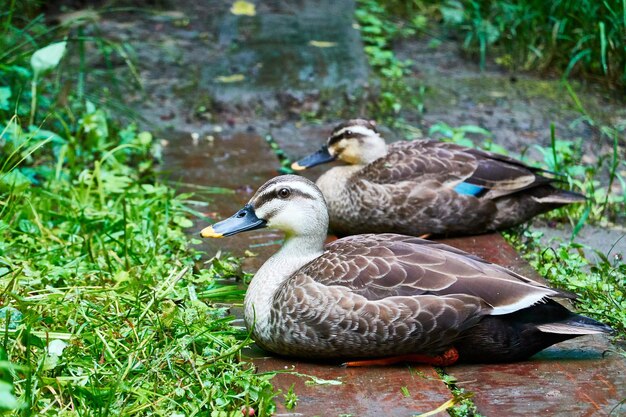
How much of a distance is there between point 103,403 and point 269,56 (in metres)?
5.54

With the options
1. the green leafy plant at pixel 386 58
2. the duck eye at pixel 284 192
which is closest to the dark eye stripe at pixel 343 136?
the green leafy plant at pixel 386 58

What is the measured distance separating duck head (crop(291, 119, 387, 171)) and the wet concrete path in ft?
2.12

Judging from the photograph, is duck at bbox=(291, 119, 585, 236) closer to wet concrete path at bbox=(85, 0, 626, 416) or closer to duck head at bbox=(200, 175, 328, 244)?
wet concrete path at bbox=(85, 0, 626, 416)

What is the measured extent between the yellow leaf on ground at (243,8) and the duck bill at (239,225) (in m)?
5.59

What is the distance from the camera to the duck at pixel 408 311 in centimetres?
411

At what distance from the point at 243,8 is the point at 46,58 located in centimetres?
424

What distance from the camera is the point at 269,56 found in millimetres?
8688

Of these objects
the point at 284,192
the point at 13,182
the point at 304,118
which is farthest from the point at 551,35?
the point at 13,182

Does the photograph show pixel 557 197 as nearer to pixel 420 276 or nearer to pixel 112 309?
pixel 420 276

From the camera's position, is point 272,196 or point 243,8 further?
point 243,8

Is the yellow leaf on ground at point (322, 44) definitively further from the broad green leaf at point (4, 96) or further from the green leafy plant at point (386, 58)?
the broad green leaf at point (4, 96)

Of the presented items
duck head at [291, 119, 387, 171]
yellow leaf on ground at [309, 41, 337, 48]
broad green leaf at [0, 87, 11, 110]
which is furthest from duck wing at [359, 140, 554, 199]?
yellow leaf on ground at [309, 41, 337, 48]

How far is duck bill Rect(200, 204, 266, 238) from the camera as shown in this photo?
4.65 m

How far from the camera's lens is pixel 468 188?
19.4 feet
